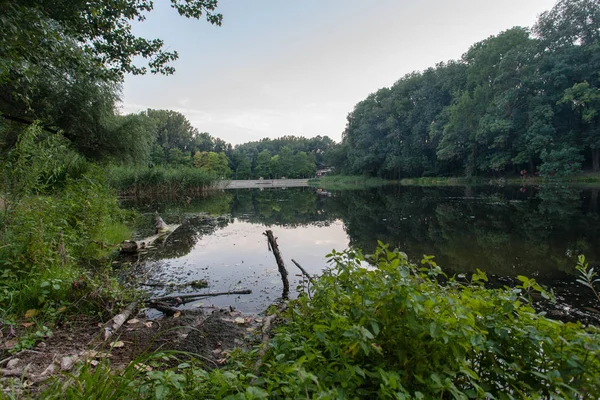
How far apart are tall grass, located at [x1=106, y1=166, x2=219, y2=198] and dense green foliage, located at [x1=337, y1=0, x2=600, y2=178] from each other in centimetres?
3614

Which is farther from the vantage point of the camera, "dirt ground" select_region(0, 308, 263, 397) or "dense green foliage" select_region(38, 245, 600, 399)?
"dirt ground" select_region(0, 308, 263, 397)

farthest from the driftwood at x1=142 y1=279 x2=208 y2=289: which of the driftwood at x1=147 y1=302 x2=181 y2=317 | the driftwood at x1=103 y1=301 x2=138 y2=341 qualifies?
the driftwood at x1=103 y1=301 x2=138 y2=341

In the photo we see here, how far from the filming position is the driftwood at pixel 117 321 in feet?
11.0

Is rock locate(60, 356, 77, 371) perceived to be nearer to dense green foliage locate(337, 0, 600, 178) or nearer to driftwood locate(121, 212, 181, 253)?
driftwood locate(121, 212, 181, 253)

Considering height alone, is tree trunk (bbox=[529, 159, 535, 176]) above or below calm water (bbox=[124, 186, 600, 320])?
above

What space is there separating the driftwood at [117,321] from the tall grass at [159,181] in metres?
23.7

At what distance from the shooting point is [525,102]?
3775cm

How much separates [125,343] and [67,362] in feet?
2.55

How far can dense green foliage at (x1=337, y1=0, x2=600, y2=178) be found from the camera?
109ft

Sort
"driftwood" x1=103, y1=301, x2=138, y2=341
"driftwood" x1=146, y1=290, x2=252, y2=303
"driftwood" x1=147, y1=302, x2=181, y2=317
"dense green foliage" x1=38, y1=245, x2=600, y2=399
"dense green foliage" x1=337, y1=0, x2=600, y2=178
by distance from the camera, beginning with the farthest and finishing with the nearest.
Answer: "dense green foliage" x1=337, y1=0, x2=600, y2=178, "driftwood" x1=146, y1=290, x2=252, y2=303, "driftwood" x1=147, y1=302, x2=181, y2=317, "driftwood" x1=103, y1=301, x2=138, y2=341, "dense green foliage" x1=38, y1=245, x2=600, y2=399

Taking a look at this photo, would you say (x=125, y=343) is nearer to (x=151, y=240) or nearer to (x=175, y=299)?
(x=175, y=299)

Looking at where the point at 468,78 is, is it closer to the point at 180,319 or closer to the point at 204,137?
the point at 180,319

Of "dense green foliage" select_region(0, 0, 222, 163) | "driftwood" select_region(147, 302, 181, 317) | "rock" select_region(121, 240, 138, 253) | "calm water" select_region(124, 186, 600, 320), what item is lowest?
"calm water" select_region(124, 186, 600, 320)

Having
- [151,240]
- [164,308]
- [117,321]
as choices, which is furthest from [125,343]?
[151,240]
